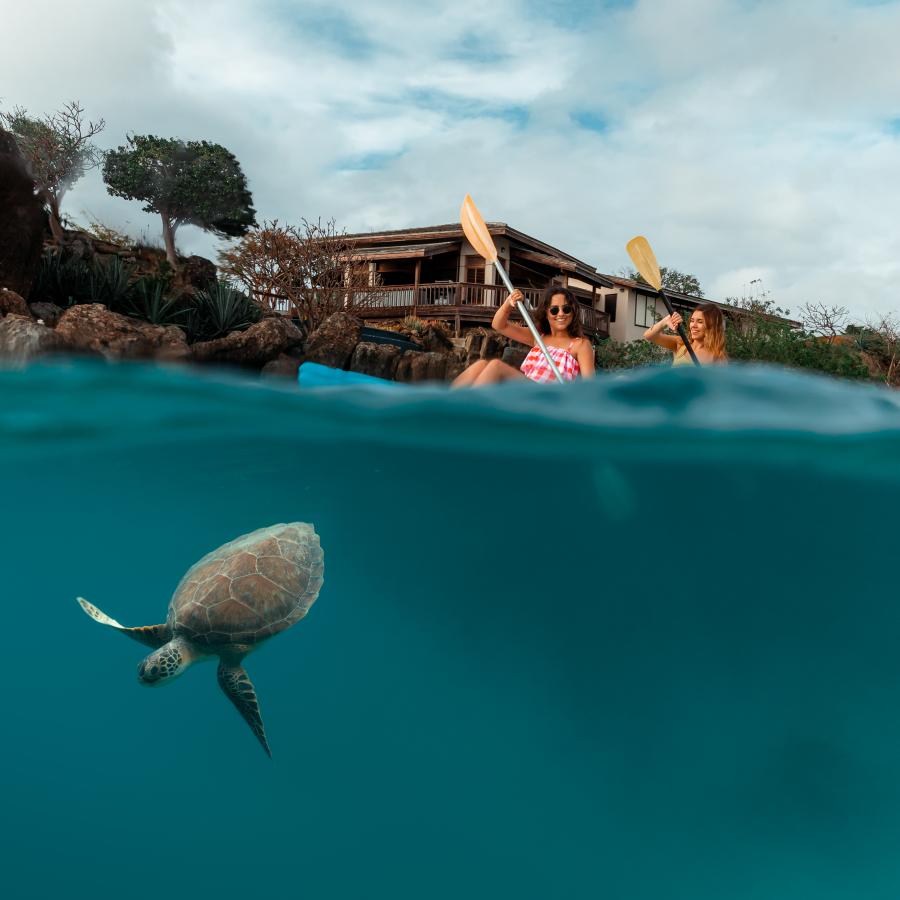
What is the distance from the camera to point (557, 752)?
11.3m

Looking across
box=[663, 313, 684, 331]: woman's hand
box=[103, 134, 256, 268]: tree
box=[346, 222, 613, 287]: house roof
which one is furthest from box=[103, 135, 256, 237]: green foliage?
box=[663, 313, 684, 331]: woman's hand

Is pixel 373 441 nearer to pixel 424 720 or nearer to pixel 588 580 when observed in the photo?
pixel 588 580

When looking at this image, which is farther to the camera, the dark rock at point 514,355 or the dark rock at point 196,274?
the dark rock at point 514,355

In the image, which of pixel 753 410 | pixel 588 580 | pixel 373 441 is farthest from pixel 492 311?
pixel 753 410

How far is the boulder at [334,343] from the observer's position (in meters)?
Answer: 15.3

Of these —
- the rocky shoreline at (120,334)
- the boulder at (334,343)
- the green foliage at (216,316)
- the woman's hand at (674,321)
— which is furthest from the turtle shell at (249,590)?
the green foliage at (216,316)

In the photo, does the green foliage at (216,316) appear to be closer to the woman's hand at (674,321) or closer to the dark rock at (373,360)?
the dark rock at (373,360)

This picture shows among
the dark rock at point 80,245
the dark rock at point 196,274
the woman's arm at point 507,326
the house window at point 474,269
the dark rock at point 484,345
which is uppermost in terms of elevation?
the house window at point 474,269

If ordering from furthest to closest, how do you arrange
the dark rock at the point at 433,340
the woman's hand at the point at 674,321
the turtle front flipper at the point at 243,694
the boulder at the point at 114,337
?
the dark rock at the point at 433,340
the boulder at the point at 114,337
the woman's hand at the point at 674,321
the turtle front flipper at the point at 243,694

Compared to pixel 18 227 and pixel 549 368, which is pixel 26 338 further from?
pixel 549 368

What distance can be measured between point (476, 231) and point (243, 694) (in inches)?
222

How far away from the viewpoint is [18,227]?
1431 centimetres

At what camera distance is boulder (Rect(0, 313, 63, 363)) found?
32.3ft

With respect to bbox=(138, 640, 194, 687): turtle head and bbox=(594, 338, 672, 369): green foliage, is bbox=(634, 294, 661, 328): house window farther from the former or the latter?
bbox=(138, 640, 194, 687): turtle head
